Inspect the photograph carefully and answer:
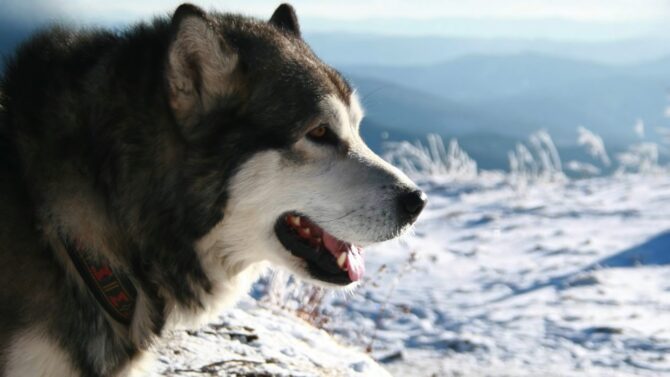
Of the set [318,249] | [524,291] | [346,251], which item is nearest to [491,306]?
[524,291]

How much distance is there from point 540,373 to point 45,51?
4537 mm

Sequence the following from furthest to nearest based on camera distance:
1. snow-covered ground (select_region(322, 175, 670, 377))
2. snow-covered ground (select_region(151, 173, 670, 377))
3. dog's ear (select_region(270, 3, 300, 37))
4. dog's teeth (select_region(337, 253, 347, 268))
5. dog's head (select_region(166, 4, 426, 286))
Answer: snow-covered ground (select_region(322, 175, 670, 377))
snow-covered ground (select_region(151, 173, 670, 377))
dog's ear (select_region(270, 3, 300, 37))
dog's teeth (select_region(337, 253, 347, 268))
dog's head (select_region(166, 4, 426, 286))

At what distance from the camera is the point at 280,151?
290 centimetres

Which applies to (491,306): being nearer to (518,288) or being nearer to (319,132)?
(518,288)

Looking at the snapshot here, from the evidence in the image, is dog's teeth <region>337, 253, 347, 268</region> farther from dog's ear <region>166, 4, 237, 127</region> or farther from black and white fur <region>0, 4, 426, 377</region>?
dog's ear <region>166, 4, 237, 127</region>

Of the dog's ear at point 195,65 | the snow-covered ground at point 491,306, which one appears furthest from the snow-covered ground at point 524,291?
the dog's ear at point 195,65

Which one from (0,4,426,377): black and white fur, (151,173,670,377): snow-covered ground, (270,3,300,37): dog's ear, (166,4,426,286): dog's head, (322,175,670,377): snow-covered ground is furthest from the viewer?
(322,175,670,377): snow-covered ground

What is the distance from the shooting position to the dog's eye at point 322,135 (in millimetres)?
3016

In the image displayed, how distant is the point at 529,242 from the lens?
1024 centimetres

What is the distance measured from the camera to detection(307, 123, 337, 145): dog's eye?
3.02m

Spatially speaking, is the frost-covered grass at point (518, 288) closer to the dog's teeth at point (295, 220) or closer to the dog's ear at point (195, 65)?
the dog's teeth at point (295, 220)

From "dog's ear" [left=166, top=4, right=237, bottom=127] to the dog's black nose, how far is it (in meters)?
0.82

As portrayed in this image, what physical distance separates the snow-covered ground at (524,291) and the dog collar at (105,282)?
324 centimetres

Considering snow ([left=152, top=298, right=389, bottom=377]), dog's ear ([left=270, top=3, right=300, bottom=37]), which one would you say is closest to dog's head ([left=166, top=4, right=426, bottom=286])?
dog's ear ([left=270, top=3, right=300, bottom=37])
